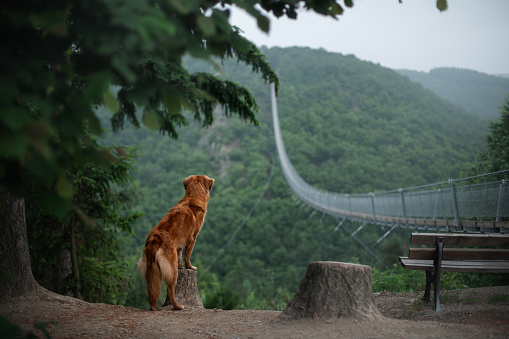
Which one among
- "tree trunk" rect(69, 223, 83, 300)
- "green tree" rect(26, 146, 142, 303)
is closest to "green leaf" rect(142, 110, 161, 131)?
"green tree" rect(26, 146, 142, 303)

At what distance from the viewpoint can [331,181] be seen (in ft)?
109

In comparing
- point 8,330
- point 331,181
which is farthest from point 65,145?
point 331,181

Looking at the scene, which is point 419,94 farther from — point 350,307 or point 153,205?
point 350,307

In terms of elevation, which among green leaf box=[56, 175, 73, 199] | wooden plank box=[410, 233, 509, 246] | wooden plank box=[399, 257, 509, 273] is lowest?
wooden plank box=[399, 257, 509, 273]

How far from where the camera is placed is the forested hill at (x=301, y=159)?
2527 centimetres

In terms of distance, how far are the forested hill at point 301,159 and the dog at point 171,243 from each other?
14739 mm

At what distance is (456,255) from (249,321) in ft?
5.85

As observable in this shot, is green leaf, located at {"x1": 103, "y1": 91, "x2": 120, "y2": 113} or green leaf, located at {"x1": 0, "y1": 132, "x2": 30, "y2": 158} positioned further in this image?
green leaf, located at {"x1": 103, "y1": 91, "x2": 120, "y2": 113}

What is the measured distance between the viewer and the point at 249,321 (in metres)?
2.86

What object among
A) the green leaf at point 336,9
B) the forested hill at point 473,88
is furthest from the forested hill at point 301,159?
the green leaf at point 336,9

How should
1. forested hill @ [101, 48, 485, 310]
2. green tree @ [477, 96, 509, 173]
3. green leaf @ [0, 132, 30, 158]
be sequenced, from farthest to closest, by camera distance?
forested hill @ [101, 48, 485, 310], green tree @ [477, 96, 509, 173], green leaf @ [0, 132, 30, 158]

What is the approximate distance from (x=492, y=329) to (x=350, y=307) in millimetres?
746

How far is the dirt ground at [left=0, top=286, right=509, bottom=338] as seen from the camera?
7.36 ft

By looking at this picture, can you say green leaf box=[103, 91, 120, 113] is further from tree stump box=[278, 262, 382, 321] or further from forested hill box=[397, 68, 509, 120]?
forested hill box=[397, 68, 509, 120]
